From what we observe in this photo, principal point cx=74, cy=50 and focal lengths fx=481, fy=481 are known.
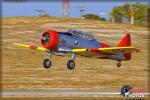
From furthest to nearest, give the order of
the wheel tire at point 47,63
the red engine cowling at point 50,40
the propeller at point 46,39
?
the propeller at point 46,39 < the red engine cowling at point 50,40 < the wheel tire at point 47,63

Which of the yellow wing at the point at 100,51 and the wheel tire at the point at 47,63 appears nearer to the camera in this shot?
the wheel tire at the point at 47,63

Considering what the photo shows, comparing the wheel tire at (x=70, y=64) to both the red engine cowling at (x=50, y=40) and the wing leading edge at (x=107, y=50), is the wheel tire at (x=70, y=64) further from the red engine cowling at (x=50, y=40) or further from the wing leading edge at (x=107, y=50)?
the red engine cowling at (x=50, y=40)

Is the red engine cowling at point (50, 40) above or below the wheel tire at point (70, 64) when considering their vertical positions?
above

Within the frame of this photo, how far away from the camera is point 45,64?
27094mm

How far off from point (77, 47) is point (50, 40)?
172 cm

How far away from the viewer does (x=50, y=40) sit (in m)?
29.6

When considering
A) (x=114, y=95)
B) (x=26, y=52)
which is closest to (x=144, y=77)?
(x=114, y=95)

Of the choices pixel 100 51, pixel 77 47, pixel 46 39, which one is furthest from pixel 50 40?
pixel 100 51

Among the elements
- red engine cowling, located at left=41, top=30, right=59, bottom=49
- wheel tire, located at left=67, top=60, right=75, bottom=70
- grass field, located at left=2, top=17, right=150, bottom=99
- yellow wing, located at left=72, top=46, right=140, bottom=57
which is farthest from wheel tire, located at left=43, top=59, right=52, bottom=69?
grass field, located at left=2, top=17, right=150, bottom=99

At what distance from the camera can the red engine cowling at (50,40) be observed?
29.6 m

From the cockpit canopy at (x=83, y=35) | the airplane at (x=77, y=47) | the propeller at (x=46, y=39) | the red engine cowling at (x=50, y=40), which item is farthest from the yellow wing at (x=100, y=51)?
the propeller at (x=46, y=39)

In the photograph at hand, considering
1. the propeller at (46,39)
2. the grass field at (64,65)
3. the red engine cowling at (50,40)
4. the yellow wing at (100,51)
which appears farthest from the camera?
the grass field at (64,65)

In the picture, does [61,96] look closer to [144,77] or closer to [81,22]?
[144,77]

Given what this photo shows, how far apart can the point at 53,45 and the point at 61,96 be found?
8.35 metres
